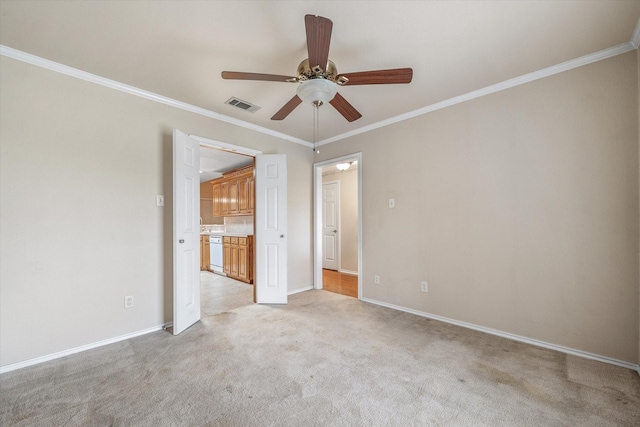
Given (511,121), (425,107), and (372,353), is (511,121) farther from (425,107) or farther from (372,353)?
(372,353)

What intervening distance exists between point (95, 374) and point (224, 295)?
2.23 metres

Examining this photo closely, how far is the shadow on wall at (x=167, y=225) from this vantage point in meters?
2.96

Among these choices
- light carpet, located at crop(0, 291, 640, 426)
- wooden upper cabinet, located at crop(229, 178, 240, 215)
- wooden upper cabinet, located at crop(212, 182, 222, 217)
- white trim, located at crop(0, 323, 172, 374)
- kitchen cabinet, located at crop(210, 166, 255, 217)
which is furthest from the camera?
wooden upper cabinet, located at crop(212, 182, 222, 217)

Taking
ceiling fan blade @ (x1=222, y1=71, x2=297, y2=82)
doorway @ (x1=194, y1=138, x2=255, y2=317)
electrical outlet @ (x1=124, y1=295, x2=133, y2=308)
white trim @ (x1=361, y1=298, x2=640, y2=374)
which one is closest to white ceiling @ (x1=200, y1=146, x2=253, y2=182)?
doorway @ (x1=194, y1=138, x2=255, y2=317)

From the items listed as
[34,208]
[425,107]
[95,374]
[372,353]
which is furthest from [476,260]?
[34,208]

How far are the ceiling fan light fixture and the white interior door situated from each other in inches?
163

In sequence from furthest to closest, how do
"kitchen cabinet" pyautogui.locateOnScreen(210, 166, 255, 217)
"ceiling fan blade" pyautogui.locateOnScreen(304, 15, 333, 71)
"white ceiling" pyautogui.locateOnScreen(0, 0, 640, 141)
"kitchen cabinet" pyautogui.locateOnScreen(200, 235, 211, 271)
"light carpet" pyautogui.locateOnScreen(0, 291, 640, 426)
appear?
"kitchen cabinet" pyautogui.locateOnScreen(200, 235, 211, 271) → "kitchen cabinet" pyautogui.locateOnScreen(210, 166, 255, 217) → "white ceiling" pyautogui.locateOnScreen(0, 0, 640, 141) → "light carpet" pyautogui.locateOnScreen(0, 291, 640, 426) → "ceiling fan blade" pyautogui.locateOnScreen(304, 15, 333, 71)

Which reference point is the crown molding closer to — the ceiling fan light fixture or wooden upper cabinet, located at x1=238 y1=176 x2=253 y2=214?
the ceiling fan light fixture

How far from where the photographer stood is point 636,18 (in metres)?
1.86

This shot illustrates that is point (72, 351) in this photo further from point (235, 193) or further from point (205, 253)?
point (205, 253)

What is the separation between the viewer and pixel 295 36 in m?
2.01

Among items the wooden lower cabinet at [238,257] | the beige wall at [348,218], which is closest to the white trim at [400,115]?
the beige wall at [348,218]

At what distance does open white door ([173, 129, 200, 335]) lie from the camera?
2.77 m

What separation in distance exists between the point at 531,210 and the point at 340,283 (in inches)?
129
